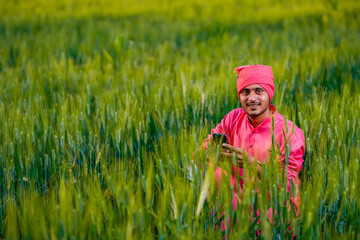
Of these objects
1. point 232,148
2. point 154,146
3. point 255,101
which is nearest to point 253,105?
point 255,101

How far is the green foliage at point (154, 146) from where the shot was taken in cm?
101

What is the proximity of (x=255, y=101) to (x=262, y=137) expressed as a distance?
0.16 meters

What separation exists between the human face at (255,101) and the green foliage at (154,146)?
7.3 inches

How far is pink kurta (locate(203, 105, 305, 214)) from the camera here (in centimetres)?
135

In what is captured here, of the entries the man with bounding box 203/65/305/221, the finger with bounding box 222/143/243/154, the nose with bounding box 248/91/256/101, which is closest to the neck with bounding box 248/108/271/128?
the man with bounding box 203/65/305/221

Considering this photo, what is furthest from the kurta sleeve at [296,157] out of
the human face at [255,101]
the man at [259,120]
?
the human face at [255,101]

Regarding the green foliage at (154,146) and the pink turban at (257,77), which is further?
the pink turban at (257,77)

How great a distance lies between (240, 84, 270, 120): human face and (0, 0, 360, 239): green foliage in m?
0.19

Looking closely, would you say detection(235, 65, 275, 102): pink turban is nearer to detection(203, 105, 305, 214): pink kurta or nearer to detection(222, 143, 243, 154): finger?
detection(203, 105, 305, 214): pink kurta

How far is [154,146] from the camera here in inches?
65.7

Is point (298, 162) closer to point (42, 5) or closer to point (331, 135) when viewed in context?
point (331, 135)

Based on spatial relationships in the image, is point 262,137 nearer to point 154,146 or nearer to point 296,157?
point 296,157

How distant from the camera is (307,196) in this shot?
3.34ft

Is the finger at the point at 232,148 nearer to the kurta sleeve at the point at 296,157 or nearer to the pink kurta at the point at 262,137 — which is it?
the pink kurta at the point at 262,137
